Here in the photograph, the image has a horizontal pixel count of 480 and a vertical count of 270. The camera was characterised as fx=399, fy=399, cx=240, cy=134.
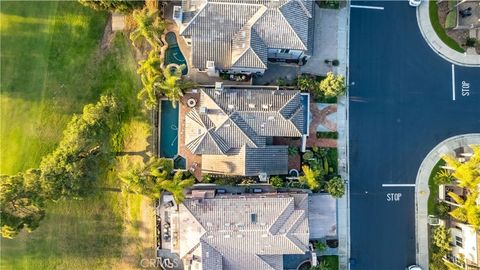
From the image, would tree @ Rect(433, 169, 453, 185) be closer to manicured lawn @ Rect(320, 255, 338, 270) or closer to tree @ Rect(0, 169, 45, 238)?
manicured lawn @ Rect(320, 255, 338, 270)

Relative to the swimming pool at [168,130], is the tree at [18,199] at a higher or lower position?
lower

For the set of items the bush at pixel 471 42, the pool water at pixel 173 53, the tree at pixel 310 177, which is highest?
the bush at pixel 471 42

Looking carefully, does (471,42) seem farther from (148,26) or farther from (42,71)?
(42,71)

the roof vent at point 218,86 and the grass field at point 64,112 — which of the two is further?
the grass field at point 64,112

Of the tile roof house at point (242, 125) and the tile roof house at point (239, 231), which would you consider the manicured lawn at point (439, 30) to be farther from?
the tile roof house at point (239, 231)

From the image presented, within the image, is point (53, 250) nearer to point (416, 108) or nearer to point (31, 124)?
point (31, 124)

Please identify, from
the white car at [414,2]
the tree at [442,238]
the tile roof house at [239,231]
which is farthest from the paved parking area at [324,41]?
the tree at [442,238]

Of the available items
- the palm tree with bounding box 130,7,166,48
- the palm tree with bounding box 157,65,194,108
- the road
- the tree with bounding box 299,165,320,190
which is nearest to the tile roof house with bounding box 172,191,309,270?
the tree with bounding box 299,165,320,190

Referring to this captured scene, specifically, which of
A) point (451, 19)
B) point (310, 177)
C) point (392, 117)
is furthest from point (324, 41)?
point (310, 177)
